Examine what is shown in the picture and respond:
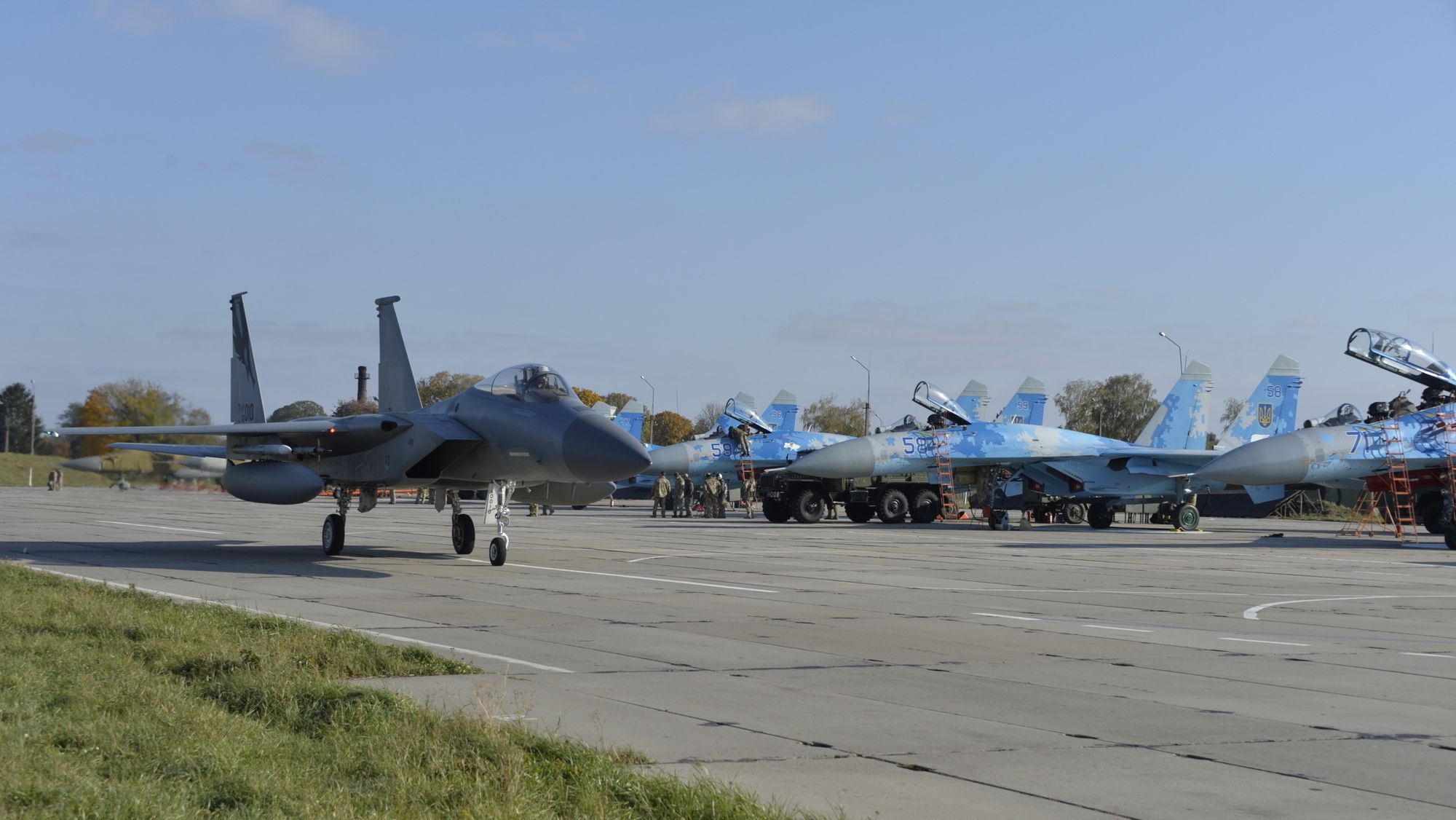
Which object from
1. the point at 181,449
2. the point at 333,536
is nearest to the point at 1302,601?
the point at 333,536

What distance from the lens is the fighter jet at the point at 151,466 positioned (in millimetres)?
37750

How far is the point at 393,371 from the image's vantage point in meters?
19.4

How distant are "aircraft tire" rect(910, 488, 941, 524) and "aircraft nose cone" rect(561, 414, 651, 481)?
2111cm

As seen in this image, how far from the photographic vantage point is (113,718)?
5457 millimetres

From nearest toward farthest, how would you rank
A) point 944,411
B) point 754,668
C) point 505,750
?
point 505,750
point 754,668
point 944,411

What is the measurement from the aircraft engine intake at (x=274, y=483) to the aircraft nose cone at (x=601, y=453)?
3.72 m

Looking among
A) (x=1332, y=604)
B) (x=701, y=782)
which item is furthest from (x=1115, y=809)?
(x=1332, y=604)

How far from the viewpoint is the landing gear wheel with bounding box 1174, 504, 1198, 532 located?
3381 cm

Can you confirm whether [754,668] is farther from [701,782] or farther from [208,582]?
[208,582]

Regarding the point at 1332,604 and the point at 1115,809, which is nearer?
the point at 1115,809

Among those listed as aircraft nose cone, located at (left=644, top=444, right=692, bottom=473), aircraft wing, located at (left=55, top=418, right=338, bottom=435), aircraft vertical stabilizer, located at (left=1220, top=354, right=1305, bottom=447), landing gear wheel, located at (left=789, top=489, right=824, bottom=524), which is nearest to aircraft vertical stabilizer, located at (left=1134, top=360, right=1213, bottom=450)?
aircraft vertical stabilizer, located at (left=1220, top=354, right=1305, bottom=447)

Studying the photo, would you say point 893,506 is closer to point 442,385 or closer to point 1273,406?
point 1273,406

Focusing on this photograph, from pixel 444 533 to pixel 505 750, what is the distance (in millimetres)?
21318

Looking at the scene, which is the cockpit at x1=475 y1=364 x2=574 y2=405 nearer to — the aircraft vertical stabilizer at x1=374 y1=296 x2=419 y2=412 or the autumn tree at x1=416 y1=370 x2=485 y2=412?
the aircraft vertical stabilizer at x1=374 y1=296 x2=419 y2=412
